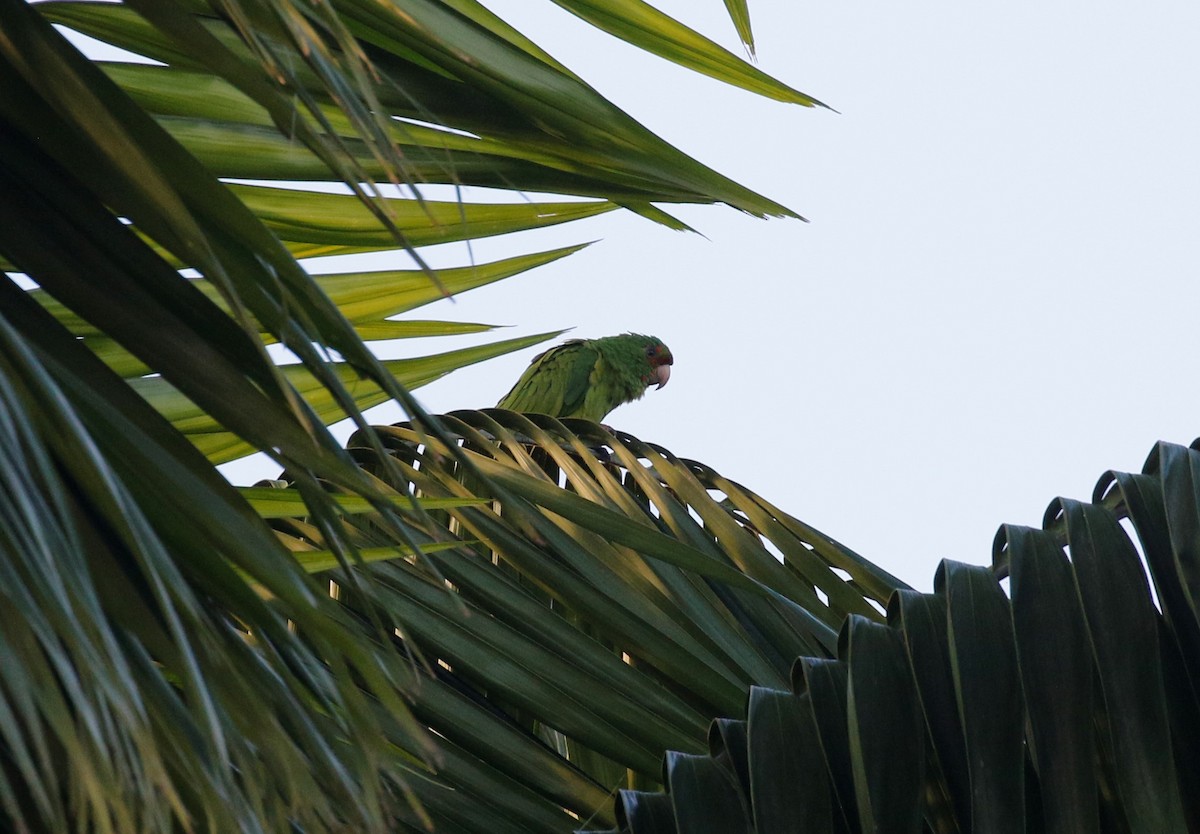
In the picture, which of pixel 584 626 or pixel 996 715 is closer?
pixel 996 715

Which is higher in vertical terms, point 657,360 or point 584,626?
point 657,360

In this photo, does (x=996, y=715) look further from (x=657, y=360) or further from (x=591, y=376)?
(x=657, y=360)

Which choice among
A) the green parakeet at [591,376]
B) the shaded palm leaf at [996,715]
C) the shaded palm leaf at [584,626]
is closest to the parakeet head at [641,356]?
→ the green parakeet at [591,376]

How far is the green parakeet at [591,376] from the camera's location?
621 centimetres

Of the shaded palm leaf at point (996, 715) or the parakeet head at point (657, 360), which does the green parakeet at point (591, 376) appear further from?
the shaded palm leaf at point (996, 715)

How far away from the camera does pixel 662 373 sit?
7.20m

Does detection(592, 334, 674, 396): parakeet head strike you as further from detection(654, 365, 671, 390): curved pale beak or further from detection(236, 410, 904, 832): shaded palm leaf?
detection(236, 410, 904, 832): shaded palm leaf

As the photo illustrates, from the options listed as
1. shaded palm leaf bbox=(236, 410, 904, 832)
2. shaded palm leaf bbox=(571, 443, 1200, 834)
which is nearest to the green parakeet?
shaded palm leaf bbox=(236, 410, 904, 832)

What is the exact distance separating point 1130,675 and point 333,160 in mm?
808

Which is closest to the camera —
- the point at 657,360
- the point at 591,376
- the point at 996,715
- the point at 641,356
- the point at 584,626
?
the point at 996,715

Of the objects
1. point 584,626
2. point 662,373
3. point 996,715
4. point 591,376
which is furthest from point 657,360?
point 996,715

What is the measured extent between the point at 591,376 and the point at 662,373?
831mm

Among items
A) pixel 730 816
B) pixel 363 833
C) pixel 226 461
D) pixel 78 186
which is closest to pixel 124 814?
pixel 363 833

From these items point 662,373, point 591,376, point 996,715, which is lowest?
point 996,715
